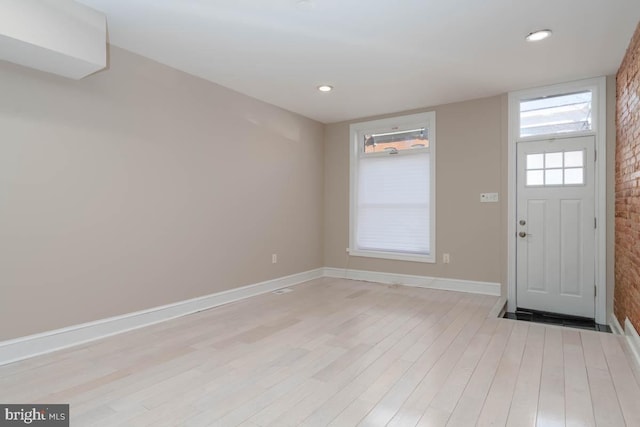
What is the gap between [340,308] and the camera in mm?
4000

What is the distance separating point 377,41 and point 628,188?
2530 millimetres

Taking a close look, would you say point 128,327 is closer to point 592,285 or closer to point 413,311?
point 413,311

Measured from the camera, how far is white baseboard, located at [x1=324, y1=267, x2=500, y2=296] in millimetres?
4617

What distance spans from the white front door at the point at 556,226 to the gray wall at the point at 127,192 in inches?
124

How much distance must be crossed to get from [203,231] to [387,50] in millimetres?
2652

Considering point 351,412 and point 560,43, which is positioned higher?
point 560,43

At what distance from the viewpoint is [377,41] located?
3070 millimetres

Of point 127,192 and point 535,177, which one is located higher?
point 535,177

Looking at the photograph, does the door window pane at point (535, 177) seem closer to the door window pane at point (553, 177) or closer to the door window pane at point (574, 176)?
the door window pane at point (553, 177)

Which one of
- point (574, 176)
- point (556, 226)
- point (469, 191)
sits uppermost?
point (574, 176)

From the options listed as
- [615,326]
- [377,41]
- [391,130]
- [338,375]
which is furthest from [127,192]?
[615,326]

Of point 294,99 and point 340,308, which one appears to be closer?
point 340,308

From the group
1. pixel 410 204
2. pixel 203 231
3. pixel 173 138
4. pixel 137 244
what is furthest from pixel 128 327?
pixel 410 204

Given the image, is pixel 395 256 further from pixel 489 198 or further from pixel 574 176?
pixel 574 176
